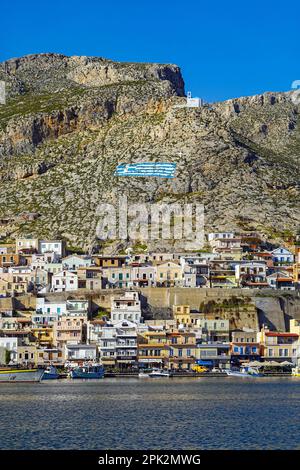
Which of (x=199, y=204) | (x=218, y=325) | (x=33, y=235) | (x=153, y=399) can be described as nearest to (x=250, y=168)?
(x=199, y=204)

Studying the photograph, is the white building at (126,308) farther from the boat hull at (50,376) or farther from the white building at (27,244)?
the white building at (27,244)

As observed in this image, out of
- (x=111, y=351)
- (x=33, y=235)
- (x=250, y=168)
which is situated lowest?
(x=111, y=351)

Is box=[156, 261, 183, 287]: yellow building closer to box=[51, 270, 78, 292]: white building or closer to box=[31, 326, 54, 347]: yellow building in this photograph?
box=[51, 270, 78, 292]: white building

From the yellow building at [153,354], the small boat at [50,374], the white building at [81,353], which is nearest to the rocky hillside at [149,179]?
the yellow building at [153,354]

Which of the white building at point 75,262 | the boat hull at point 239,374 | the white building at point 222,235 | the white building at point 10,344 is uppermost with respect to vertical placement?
the white building at point 222,235

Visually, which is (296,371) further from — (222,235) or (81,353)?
(222,235)

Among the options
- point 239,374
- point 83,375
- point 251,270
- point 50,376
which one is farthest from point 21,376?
point 251,270
